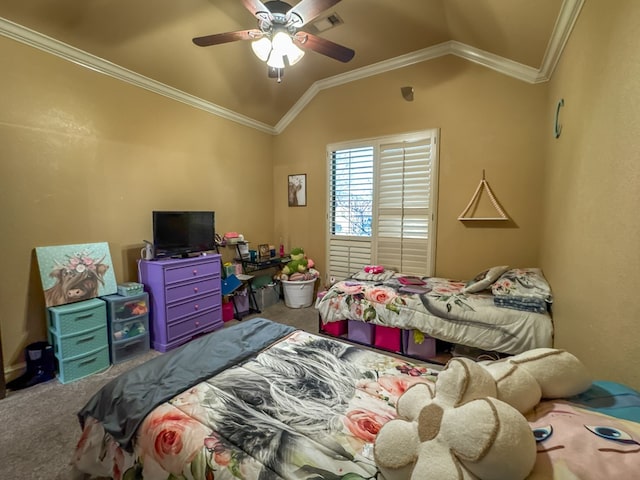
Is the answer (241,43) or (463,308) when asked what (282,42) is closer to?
(241,43)

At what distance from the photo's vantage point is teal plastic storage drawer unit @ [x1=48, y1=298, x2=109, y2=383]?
2.25 metres

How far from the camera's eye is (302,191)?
4.36 m

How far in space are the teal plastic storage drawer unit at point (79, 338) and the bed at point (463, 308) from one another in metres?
2.04

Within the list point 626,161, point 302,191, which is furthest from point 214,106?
point 626,161

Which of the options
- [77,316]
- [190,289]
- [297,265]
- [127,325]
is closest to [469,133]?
[297,265]

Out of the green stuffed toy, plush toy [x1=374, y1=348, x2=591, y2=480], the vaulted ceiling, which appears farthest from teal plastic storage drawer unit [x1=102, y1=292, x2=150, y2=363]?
plush toy [x1=374, y1=348, x2=591, y2=480]

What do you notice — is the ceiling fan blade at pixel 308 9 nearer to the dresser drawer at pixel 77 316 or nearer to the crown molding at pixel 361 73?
the crown molding at pixel 361 73

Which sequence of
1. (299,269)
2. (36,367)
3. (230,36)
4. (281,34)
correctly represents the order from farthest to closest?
1. (299,269)
2. (36,367)
3. (230,36)
4. (281,34)

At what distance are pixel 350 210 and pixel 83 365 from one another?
326cm

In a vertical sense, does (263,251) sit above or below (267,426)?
above

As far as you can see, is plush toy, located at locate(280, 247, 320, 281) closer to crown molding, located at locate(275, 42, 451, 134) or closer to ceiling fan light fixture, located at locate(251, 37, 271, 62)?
crown molding, located at locate(275, 42, 451, 134)

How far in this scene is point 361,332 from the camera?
2.94 m

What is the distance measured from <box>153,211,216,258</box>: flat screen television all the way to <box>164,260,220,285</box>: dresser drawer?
0.75ft

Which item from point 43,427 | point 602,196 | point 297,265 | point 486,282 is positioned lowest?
point 43,427
